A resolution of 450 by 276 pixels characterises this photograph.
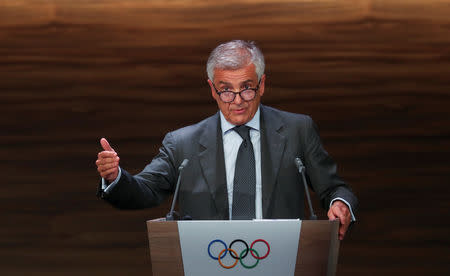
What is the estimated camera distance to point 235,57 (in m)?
2.35

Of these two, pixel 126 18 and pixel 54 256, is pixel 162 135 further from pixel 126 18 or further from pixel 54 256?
pixel 54 256

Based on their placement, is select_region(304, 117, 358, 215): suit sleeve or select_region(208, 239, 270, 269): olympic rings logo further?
select_region(304, 117, 358, 215): suit sleeve

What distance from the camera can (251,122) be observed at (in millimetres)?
2418

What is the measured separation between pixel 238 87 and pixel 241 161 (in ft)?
0.87

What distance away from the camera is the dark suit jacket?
2.32 m

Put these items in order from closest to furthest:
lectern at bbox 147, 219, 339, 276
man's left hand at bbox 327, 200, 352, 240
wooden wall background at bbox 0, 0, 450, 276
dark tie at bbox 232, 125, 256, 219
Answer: lectern at bbox 147, 219, 339, 276
man's left hand at bbox 327, 200, 352, 240
dark tie at bbox 232, 125, 256, 219
wooden wall background at bbox 0, 0, 450, 276

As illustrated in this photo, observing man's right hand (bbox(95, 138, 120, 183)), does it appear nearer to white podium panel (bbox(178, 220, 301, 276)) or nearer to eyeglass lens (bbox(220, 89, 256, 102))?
white podium panel (bbox(178, 220, 301, 276))

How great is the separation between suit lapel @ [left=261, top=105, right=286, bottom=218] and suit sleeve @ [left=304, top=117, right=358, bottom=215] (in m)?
0.11

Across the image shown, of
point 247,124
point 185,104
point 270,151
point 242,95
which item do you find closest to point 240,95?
point 242,95

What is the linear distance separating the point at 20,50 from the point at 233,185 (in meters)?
2.06

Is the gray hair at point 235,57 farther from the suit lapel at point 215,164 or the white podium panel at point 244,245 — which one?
the white podium panel at point 244,245

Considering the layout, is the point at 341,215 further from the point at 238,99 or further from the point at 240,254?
the point at 238,99

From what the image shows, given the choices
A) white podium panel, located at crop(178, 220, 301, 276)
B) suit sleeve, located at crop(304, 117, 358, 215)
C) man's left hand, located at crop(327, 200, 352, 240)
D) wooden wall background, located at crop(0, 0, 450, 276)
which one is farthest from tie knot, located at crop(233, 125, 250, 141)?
wooden wall background, located at crop(0, 0, 450, 276)

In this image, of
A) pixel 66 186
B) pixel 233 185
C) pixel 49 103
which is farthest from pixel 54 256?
pixel 233 185
